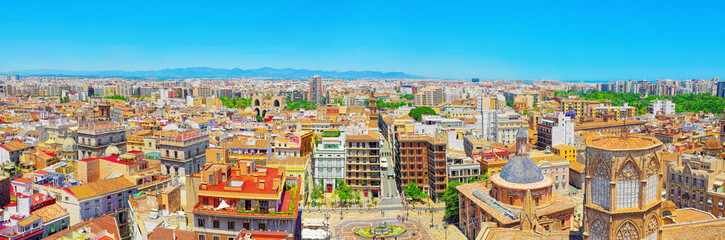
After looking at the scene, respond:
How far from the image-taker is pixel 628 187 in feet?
76.5

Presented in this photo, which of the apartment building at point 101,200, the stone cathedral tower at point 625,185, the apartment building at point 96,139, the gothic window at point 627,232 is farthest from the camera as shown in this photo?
the apartment building at point 96,139

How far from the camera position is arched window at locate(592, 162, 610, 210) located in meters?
23.6

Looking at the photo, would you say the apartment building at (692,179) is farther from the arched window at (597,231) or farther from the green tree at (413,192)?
the arched window at (597,231)

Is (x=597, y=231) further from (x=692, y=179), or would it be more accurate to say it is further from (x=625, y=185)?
(x=692, y=179)

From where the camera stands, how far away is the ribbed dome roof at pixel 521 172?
45.2 meters

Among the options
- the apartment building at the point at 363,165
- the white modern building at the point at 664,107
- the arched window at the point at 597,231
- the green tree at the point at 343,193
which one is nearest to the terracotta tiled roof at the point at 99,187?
the green tree at the point at 343,193

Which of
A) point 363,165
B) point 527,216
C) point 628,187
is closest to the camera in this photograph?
point 628,187

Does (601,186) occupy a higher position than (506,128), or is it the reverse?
(601,186)

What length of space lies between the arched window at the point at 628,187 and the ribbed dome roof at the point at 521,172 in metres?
21.8

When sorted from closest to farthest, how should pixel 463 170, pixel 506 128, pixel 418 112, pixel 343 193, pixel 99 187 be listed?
pixel 99 187 < pixel 343 193 < pixel 463 170 < pixel 506 128 < pixel 418 112

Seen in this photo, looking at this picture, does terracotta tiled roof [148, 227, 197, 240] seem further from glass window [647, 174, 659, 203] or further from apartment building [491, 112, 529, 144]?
apartment building [491, 112, 529, 144]

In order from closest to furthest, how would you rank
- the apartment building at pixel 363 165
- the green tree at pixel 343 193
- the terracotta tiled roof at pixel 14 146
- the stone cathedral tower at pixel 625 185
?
the stone cathedral tower at pixel 625 185 → the green tree at pixel 343 193 → the apartment building at pixel 363 165 → the terracotta tiled roof at pixel 14 146

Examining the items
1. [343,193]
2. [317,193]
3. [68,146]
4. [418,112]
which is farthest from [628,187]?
[418,112]

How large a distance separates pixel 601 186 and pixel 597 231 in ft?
7.27
